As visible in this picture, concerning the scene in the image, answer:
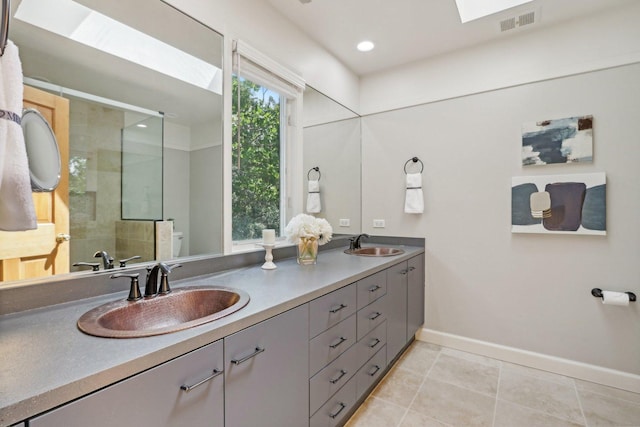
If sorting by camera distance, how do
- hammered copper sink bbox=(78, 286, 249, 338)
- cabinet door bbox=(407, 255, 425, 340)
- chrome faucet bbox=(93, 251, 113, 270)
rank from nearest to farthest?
hammered copper sink bbox=(78, 286, 249, 338) → chrome faucet bbox=(93, 251, 113, 270) → cabinet door bbox=(407, 255, 425, 340)

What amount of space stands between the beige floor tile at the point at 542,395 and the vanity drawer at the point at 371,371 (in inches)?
31.3

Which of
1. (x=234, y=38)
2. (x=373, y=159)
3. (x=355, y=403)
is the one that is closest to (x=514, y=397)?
(x=355, y=403)

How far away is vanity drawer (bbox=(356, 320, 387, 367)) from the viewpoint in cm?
183

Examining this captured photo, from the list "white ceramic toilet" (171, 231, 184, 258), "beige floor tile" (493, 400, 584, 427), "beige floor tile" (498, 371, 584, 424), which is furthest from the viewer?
"beige floor tile" (498, 371, 584, 424)

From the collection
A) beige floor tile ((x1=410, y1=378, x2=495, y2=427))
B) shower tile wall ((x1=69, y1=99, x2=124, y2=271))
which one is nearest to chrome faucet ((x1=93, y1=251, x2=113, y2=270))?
shower tile wall ((x1=69, y1=99, x2=124, y2=271))

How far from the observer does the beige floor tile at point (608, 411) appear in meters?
1.80

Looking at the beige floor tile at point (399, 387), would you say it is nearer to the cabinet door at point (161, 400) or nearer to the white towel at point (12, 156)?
the cabinet door at point (161, 400)

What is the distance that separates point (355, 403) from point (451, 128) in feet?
7.59

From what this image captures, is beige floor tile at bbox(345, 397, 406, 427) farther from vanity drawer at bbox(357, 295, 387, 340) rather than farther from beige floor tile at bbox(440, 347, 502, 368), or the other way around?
beige floor tile at bbox(440, 347, 502, 368)

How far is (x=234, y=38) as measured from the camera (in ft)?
6.11

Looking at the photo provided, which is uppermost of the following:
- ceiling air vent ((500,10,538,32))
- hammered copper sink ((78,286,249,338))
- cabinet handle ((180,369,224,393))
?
ceiling air vent ((500,10,538,32))

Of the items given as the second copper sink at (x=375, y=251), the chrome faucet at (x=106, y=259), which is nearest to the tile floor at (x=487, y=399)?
the second copper sink at (x=375, y=251)

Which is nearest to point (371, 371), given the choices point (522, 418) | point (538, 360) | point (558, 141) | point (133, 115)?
point (522, 418)

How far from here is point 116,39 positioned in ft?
4.53
